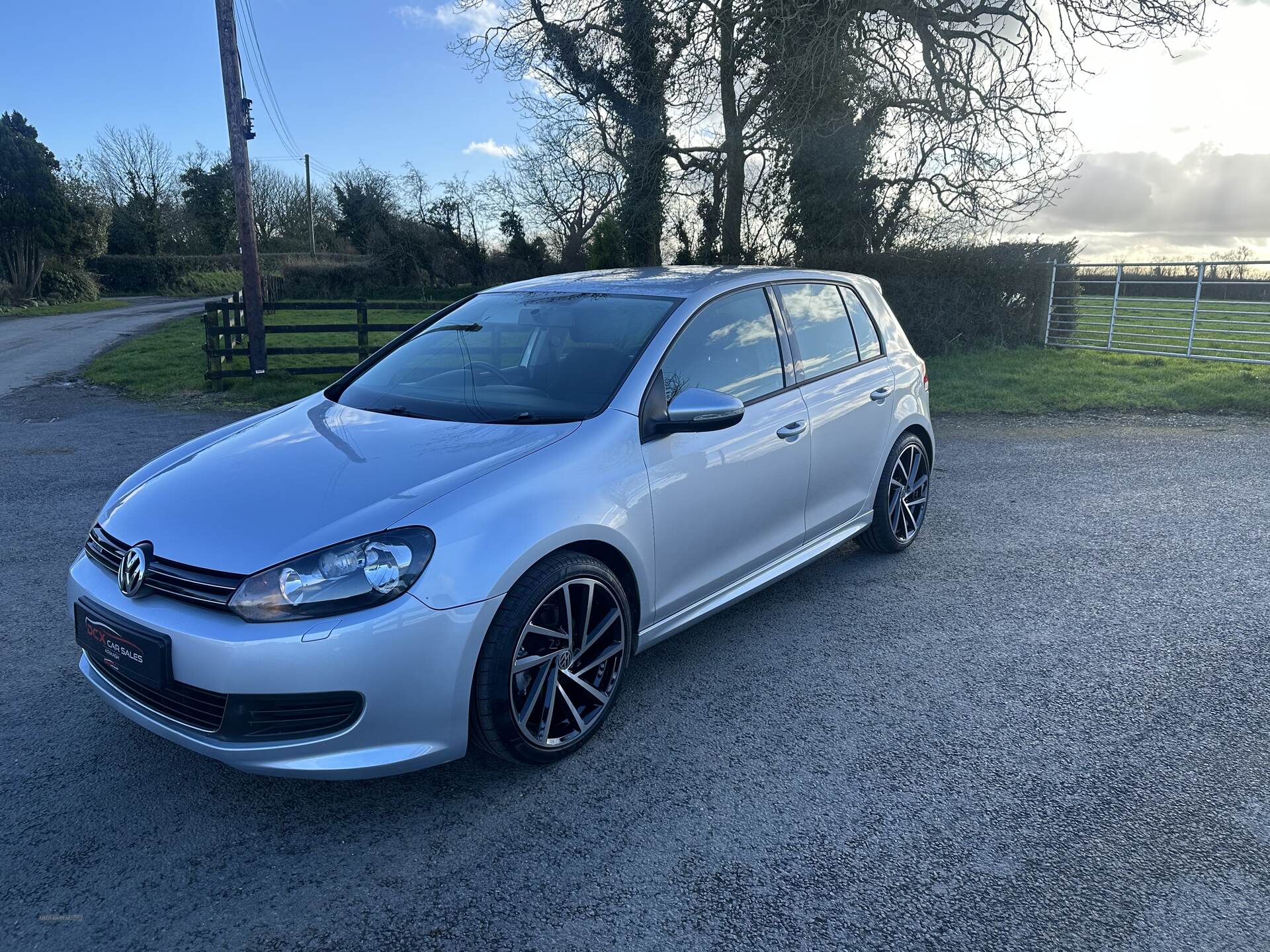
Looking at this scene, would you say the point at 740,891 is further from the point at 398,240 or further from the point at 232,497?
A: the point at 398,240

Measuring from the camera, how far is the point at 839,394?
454cm

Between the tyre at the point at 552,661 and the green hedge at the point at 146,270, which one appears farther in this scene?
the green hedge at the point at 146,270

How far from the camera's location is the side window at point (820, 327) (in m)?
4.46

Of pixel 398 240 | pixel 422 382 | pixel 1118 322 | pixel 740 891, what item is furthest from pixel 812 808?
pixel 398 240

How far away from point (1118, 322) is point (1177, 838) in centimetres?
1691

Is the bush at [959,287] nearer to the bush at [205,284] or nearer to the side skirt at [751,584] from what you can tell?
the side skirt at [751,584]

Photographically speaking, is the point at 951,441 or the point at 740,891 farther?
the point at 951,441

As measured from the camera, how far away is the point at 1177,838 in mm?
2727

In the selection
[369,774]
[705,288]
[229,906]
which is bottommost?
[229,906]

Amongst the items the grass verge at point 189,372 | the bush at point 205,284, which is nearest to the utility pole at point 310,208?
the bush at point 205,284

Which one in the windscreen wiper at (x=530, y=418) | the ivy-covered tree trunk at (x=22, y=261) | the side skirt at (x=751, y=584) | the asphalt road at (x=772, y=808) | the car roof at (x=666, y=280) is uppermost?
the ivy-covered tree trunk at (x=22, y=261)

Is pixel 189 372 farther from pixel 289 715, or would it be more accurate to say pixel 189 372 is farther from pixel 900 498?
pixel 289 715

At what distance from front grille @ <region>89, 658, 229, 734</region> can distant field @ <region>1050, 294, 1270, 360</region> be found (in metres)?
16.7

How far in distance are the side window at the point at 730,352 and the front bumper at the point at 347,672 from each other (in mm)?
1410
